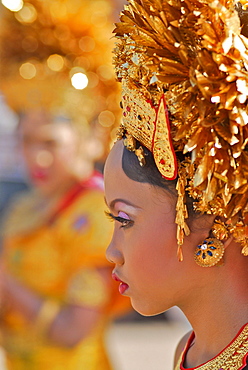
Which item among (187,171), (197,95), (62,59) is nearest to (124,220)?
(187,171)

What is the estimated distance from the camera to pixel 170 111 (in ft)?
4.69

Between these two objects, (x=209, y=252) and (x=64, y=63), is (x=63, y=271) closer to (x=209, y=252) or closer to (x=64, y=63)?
(x=64, y=63)

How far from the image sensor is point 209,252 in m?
1.50

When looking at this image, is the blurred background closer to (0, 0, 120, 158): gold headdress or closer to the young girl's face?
(0, 0, 120, 158): gold headdress

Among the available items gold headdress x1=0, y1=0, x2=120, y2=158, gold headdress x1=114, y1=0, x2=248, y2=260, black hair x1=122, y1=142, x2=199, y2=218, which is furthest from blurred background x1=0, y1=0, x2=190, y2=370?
gold headdress x1=114, y1=0, x2=248, y2=260

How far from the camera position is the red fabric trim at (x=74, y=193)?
361 centimetres

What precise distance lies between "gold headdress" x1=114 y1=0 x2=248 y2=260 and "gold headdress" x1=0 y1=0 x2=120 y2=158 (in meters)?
2.32

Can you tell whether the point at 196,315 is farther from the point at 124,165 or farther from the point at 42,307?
the point at 42,307

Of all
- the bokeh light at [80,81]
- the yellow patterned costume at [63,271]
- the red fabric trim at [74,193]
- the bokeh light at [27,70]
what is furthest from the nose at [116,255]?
the bokeh light at [27,70]

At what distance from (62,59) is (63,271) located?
51.3 inches

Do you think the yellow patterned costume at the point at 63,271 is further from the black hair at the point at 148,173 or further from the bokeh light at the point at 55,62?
the black hair at the point at 148,173

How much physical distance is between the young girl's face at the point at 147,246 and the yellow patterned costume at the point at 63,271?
1674 millimetres

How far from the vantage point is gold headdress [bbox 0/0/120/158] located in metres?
3.80

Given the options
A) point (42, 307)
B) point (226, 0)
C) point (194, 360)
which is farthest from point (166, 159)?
point (42, 307)
